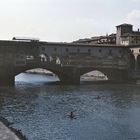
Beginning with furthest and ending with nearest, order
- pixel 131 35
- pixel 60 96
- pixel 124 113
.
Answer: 1. pixel 131 35
2. pixel 60 96
3. pixel 124 113

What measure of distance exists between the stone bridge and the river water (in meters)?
17.0

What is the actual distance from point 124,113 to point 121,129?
30.4 ft

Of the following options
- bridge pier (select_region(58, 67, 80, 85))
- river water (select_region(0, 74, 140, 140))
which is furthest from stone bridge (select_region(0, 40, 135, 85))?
river water (select_region(0, 74, 140, 140))

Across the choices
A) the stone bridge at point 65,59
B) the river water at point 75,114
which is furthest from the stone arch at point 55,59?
the river water at point 75,114

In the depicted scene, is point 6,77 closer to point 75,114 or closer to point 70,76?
point 70,76

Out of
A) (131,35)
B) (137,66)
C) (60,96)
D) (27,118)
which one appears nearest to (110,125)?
(27,118)

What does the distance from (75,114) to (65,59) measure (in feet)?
157

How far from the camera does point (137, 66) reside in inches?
3952

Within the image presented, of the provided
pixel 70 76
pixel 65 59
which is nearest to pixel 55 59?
pixel 65 59

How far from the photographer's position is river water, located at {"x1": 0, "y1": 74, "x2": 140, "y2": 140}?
35062mm

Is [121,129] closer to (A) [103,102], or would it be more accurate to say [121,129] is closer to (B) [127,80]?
(A) [103,102]

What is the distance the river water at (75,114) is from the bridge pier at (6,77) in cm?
1110

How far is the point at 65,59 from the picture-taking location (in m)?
92.1

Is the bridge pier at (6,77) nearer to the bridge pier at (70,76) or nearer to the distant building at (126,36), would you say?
the bridge pier at (70,76)
